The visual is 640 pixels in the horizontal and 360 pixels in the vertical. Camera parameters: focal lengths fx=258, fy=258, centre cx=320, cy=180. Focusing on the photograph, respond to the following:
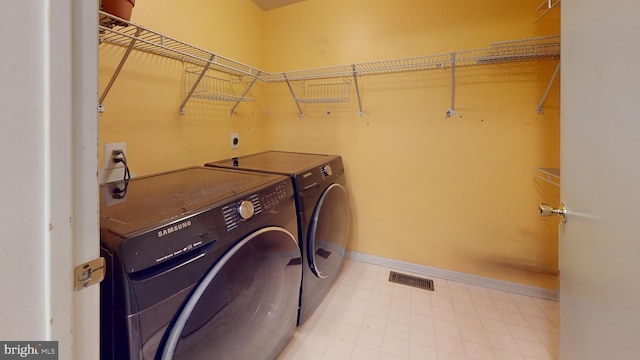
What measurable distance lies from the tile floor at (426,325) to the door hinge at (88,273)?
1.11 m

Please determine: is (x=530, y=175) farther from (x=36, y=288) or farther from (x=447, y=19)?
(x=36, y=288)

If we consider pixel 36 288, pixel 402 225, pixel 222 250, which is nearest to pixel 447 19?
pixel 402 225

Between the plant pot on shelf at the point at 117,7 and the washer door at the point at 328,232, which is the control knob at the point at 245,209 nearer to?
the washer door at the point at 328,232

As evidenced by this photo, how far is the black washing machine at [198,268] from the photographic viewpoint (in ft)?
1.98

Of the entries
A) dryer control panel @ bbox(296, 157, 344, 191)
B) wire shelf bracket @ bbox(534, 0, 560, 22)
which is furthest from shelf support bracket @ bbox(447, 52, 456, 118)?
dryer control panel @ bbox(296, 157, 344, 191)

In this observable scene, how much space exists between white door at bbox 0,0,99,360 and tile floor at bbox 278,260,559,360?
1.15 m

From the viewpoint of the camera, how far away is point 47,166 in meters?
0.40

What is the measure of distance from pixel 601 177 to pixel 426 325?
1.19m

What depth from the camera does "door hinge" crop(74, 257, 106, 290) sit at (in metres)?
0.45

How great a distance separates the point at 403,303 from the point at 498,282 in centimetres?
72

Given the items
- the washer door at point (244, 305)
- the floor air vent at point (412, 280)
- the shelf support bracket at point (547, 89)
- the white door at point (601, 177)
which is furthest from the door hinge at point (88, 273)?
the shelf support bracket at point (547, 89)

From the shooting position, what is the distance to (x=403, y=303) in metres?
1.69

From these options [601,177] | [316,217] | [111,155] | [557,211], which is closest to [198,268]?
[316,217]

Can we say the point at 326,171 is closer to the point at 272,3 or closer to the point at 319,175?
the point at 319,175
